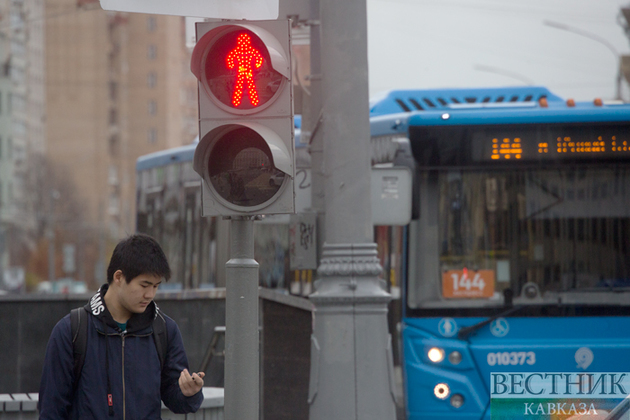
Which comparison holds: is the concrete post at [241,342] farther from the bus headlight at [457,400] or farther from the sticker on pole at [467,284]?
the sticker on pole at [467,284]

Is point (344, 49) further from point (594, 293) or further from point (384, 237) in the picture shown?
point (594, 293)

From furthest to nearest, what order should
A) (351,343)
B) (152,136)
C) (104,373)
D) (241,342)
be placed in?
(152,136) → (351,343) → (241,342) → (104,373)

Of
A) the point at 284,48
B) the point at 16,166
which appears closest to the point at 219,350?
the point at 284,48

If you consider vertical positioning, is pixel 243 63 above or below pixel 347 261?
above

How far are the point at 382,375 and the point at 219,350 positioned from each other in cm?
279

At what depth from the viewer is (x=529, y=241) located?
24.6ft

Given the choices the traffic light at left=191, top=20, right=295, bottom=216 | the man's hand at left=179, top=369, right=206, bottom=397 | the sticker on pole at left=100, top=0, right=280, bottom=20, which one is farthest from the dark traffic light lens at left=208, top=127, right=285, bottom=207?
the man's hand at left=179, top=369, right=206, bottom=397

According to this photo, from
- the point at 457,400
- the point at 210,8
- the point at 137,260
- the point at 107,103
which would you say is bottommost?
the point at 457,400

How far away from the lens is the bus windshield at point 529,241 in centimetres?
746

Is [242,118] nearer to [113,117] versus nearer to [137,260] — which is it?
[137,260]

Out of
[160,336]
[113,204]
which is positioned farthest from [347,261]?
[113,204]

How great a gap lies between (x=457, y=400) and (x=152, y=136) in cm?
9004

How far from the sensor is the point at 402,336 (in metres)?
7.57

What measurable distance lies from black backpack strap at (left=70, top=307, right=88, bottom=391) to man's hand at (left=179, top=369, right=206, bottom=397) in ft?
1.30
